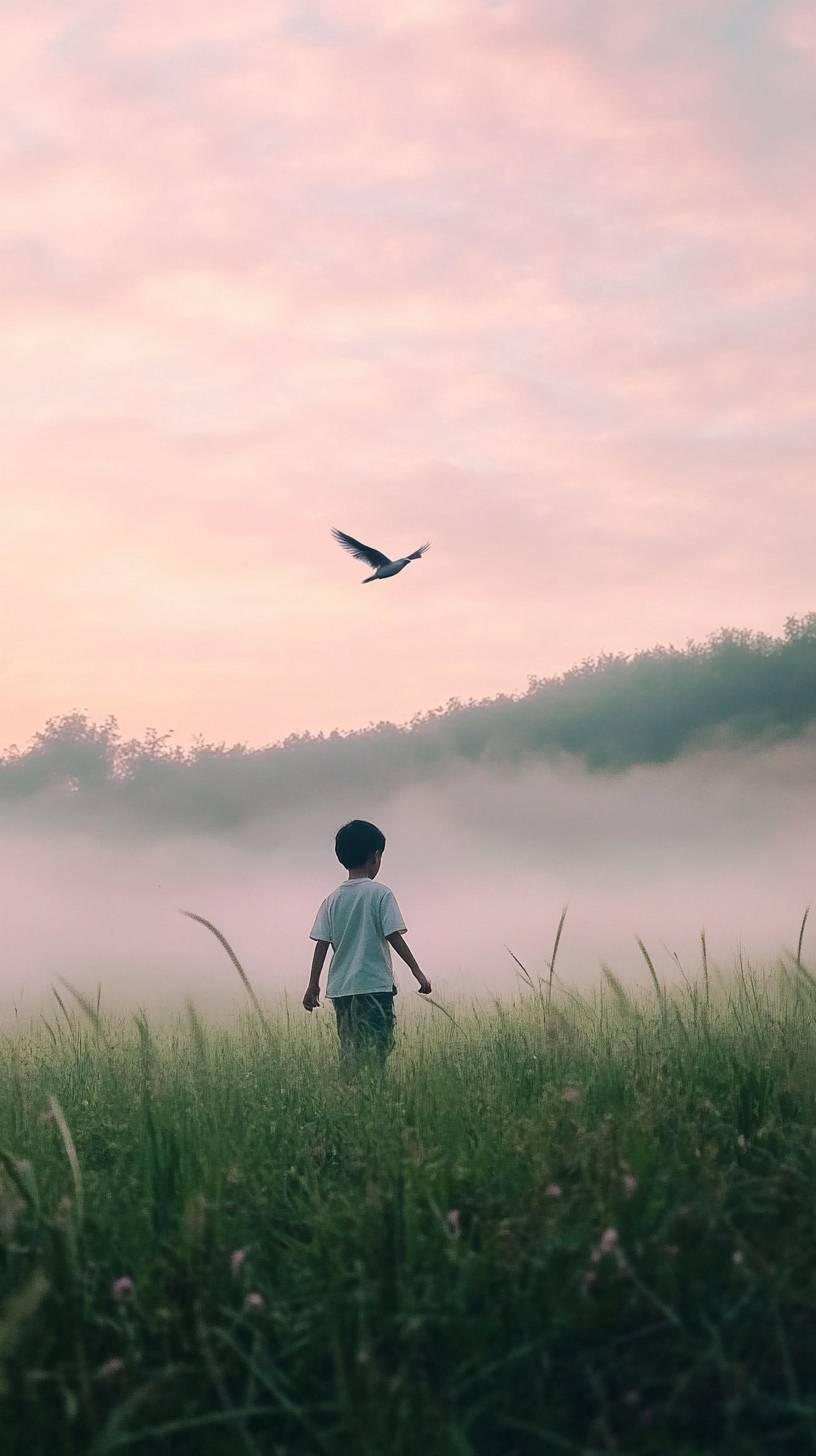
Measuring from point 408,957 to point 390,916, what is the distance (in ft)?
1.24

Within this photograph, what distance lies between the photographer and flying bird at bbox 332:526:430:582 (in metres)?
9.49

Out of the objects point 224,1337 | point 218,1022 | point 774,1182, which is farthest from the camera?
point 218,1022

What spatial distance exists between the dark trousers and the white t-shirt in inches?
3.4

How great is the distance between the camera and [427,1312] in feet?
11.4

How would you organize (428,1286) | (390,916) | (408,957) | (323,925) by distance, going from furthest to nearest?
(323,925)
(390,916)
(408,957)
(428,1286)

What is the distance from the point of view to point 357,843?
9055mm

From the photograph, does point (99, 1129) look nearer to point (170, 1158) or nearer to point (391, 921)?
point (170, 1158)

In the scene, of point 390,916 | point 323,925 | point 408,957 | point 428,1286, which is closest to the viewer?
point 428,1286

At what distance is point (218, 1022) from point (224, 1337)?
6968 millimetres

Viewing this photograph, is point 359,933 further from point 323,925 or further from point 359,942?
point 323,925

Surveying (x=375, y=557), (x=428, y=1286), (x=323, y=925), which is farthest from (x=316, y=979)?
(x=428, y=1286)

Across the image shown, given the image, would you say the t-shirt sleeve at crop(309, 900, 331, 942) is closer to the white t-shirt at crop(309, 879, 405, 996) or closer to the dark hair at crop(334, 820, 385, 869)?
the white t-shirt at crop(309, 879, 405, 996)

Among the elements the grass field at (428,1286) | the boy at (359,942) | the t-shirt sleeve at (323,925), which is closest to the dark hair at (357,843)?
the boy at (359,942)

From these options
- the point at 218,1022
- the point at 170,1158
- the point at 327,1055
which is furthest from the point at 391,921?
the point at 170,1158
